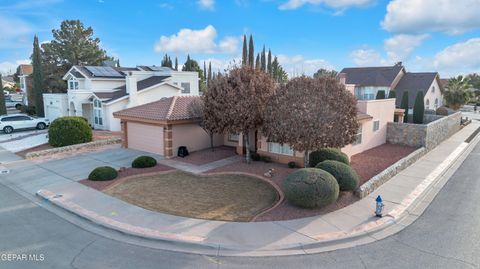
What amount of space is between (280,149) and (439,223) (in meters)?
8.20

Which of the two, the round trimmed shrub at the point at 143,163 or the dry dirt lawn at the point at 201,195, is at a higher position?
the round trimmed shrub at the point at 143,163

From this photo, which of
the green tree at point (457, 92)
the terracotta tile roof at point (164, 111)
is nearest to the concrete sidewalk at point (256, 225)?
the terracotta tile roof at point (164, 111)

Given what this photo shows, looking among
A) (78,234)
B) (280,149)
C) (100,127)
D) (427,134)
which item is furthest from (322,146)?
(100,127)

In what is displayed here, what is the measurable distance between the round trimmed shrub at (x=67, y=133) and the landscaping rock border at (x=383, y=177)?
60.6 ft

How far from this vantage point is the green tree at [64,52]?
41250 millimetres

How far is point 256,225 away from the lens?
364 inches

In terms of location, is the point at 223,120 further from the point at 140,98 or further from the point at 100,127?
the point at 100,127

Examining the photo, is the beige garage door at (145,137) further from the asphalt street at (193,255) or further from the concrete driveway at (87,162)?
the asphalt street at (193,255)

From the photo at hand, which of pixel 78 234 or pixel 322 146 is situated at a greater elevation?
pixel 322 146

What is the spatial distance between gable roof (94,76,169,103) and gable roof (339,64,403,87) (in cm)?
2634

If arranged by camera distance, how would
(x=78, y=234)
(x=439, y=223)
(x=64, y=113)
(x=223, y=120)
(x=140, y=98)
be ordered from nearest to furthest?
(x=78, y=234)
(x=439, y=223)
(x=223, y=120)
(x=140, y=98)
(x=64, y=113)

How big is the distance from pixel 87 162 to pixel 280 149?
36.0 feet

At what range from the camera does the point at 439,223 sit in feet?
32.0

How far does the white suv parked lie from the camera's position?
28.2 metres
